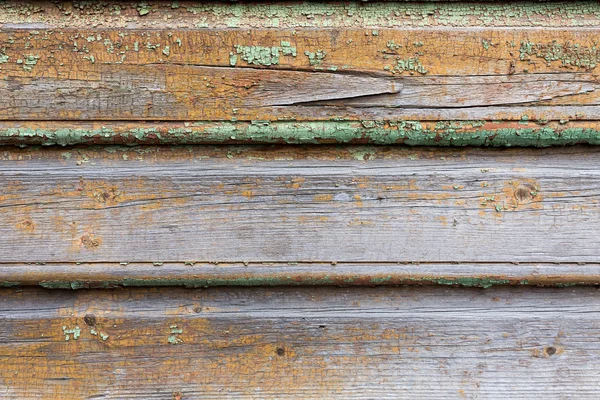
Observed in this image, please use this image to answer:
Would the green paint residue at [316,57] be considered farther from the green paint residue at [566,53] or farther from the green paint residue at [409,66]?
the green paint residue at [566,53]

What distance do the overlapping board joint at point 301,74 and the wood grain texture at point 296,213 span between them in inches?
1.5

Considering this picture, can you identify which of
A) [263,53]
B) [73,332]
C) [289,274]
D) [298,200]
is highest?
[263,53]

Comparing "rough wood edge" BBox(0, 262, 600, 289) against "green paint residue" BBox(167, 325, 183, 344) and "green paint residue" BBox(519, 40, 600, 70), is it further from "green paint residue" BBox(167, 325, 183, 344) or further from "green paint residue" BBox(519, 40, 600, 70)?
"green paint residue" BBox(519, 40, 600, 70)

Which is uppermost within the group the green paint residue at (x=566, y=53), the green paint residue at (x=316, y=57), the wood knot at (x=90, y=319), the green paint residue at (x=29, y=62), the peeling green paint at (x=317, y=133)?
the green paint residue at (x=566, y=53)

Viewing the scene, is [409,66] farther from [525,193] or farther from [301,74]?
[525,193]

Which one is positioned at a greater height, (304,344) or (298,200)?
(298,200)

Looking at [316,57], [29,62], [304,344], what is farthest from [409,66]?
[29,62]

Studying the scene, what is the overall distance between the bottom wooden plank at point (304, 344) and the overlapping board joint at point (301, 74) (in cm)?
27

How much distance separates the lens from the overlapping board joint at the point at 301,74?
27.3 inches

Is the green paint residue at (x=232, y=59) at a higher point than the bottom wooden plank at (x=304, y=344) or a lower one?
higher

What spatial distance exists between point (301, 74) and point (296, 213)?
23 cm

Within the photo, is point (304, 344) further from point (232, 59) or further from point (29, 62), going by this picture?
point (29, 62)

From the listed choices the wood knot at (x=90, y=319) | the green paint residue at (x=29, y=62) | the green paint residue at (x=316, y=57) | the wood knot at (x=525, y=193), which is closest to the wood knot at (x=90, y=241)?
the wood knot at (x=90, y=319)

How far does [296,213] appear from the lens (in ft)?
2.39
